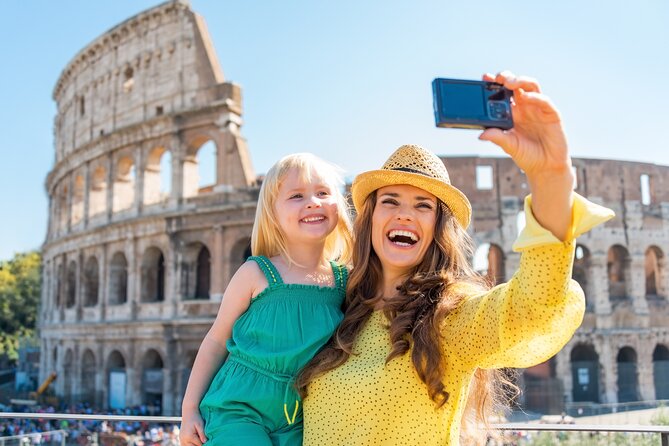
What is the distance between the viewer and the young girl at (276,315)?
214 cm

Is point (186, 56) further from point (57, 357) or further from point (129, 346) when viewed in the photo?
point (57, 357)

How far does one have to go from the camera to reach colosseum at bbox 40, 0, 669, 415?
18188 millimetres

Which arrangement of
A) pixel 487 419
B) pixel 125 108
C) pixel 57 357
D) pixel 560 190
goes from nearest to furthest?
pixel 560 190 → pixel 487 419 → pixel 125 108 → pixel 57 357

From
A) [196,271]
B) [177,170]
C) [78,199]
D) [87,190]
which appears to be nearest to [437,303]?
[196,271]

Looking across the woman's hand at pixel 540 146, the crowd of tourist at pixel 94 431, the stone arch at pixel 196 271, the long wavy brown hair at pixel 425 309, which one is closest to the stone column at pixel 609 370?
the stone arch at pixel 196 271

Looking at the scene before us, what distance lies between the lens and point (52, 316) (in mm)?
24266

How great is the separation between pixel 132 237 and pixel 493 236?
1209 cm

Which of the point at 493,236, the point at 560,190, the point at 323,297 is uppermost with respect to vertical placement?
the point at 493,236

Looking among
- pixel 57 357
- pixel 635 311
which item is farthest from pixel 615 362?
pixel 57 357

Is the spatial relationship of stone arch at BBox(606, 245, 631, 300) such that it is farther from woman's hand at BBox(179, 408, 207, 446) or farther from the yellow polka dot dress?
woman's hand at BBox(179, 408, 207, 446)

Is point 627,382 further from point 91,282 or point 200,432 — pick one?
point 200,432

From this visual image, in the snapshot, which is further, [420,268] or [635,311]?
[635,311]

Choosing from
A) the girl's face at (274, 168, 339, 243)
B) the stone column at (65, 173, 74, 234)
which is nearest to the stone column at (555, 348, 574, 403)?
the girl's face at (274, 168, 339, 243)

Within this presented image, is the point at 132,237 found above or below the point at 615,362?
above
